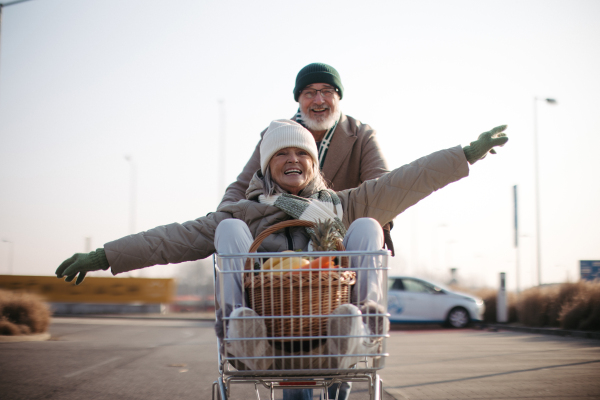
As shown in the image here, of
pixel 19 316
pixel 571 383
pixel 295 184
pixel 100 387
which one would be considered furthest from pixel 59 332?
pixel 295 184

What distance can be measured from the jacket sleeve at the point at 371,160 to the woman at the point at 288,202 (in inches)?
24.9

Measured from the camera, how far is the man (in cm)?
441

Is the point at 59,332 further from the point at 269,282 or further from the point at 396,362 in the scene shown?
the point at 269,282

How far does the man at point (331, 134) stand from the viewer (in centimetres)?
441

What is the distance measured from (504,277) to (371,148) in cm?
1533

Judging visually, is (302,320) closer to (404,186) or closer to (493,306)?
(404,186)

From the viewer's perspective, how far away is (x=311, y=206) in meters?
3.22

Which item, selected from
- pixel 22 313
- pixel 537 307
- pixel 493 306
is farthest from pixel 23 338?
pixel 493 306

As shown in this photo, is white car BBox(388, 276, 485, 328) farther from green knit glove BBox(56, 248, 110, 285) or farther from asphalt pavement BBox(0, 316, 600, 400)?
green knit glove BBox(56, 248, 110, 285)

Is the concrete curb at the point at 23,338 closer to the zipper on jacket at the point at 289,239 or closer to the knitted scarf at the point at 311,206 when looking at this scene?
the knitted scarf at the point at 311,206

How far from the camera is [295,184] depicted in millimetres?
3492

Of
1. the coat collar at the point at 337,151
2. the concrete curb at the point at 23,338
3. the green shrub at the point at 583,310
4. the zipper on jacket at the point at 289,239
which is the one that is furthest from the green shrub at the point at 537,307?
the zipper on jacket at the point at 289,239

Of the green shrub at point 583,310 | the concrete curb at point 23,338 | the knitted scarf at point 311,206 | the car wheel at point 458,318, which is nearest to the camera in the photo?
the knitted scarf at point 311,206

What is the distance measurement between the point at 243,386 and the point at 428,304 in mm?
11572
